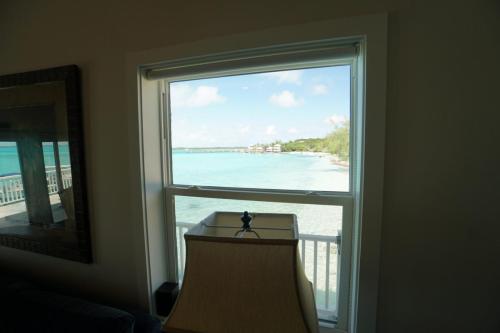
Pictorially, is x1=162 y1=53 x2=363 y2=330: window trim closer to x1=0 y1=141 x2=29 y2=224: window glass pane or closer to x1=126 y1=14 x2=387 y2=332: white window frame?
x1=126 y1=14 x2=387 y2=332: white window frame

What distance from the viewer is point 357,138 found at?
0.82 m

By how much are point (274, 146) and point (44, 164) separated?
1312 millimetres

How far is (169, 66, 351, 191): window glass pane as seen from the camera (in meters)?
0.91

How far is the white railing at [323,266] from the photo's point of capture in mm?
984

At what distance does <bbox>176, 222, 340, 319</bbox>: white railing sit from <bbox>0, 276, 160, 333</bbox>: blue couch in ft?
2.46

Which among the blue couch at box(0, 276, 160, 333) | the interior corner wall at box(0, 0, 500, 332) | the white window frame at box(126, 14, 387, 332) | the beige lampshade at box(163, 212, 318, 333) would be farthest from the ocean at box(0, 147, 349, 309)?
the beige lampshade at box(163, 212, 318, 333)

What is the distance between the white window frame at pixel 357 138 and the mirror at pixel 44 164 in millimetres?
349

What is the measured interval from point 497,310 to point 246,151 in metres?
1.07

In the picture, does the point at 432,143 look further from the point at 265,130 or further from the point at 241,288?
the point at 241,288

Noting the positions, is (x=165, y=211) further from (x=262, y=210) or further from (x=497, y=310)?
(x=497, y=310)

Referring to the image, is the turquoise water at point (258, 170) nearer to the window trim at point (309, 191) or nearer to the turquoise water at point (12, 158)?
the window trim at point (309, 191)

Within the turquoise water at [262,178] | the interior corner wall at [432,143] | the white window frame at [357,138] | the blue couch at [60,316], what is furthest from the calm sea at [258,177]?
the blue couch at [60,316]

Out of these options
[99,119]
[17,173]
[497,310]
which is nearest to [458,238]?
[497,310]

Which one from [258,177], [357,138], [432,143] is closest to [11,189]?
[258,177]
